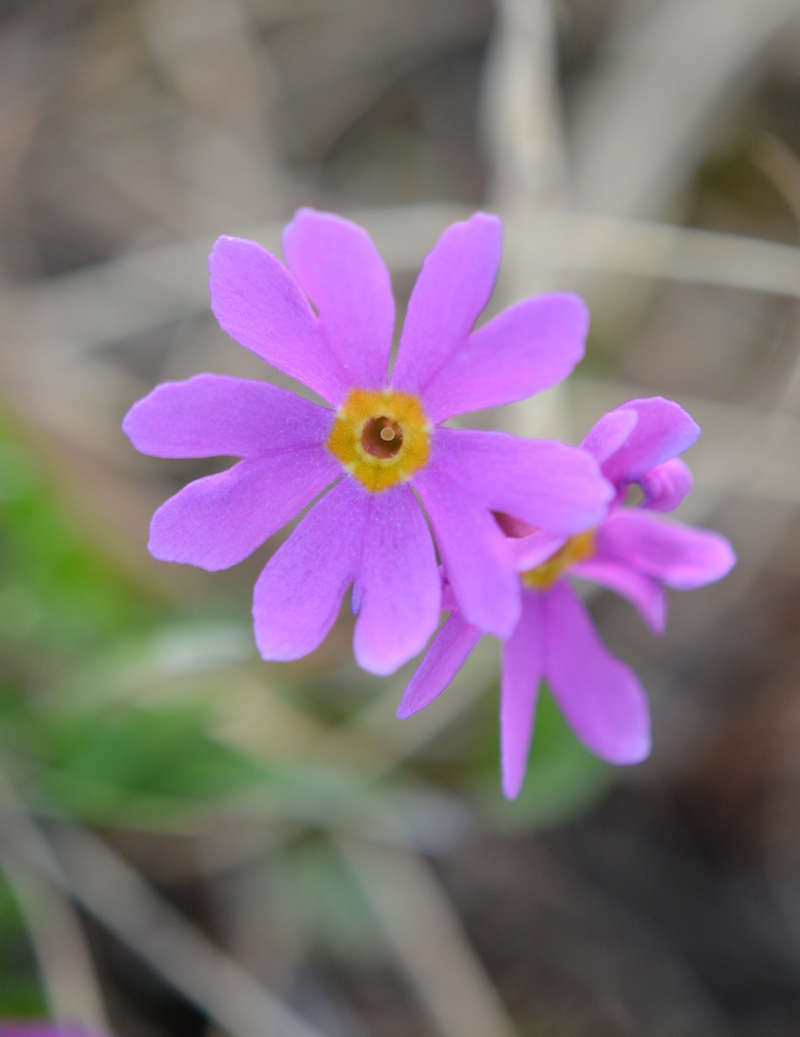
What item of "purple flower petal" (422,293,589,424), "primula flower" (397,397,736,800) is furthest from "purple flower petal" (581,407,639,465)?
"purple flower petal" (422,293,589,424)

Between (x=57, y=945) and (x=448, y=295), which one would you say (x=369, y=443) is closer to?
(x=448, y=295)

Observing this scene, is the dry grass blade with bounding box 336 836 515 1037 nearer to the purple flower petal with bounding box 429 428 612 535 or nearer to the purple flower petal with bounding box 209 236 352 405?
the purple flower petal with bounding box 429 428 612 535

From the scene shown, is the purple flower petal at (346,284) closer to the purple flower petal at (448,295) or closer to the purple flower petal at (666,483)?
the purple flower petal at (448,295)

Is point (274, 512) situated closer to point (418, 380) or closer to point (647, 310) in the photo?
point (418, 380)

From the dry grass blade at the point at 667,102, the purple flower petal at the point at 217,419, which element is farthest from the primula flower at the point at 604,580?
the dry grass blade at the point at 667,102

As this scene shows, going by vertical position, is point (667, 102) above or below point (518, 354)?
above

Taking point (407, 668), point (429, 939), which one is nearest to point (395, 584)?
point (407, 668)
